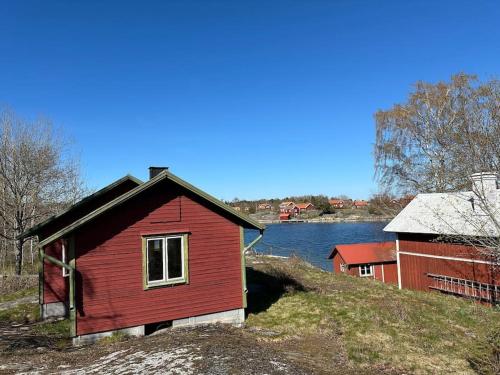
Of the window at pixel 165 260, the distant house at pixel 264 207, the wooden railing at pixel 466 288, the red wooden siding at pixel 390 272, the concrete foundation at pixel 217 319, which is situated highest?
the distant house at pixel 264 207

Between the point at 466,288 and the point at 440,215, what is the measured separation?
4.50m

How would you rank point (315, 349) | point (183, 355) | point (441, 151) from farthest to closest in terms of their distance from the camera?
1. point (441, 151)
2. point (315, 349)
3. point (183, 355)

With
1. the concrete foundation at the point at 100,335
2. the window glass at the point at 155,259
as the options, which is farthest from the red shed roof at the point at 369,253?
the concrete foundation at the point at 100,335

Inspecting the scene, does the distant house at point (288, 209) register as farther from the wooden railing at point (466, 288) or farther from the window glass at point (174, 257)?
the window glass at point (174, 257)

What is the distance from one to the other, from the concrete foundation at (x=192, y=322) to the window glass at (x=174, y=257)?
1420 millimetres

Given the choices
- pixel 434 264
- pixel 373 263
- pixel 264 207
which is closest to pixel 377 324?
pixel 434 264

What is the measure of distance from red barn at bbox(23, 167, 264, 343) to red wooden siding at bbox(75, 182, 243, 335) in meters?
0.03

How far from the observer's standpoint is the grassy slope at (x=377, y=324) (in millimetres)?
9734

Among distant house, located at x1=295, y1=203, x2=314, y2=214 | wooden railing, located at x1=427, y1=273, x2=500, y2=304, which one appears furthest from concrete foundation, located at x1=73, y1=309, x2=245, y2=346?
distant house, located at x1=295, y1=203, x2=314, y2=214

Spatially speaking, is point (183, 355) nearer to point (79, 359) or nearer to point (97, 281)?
point (79, 359)

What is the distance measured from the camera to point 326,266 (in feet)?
137

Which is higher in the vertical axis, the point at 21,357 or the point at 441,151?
the point at 441,151

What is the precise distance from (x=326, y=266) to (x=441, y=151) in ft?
56.3

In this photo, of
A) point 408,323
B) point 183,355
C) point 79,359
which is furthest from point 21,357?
point 408,323
